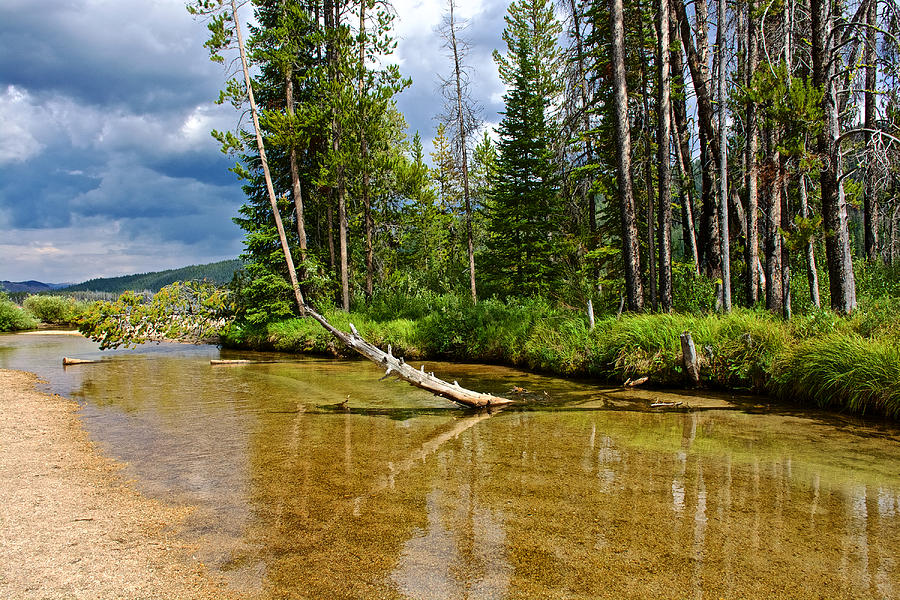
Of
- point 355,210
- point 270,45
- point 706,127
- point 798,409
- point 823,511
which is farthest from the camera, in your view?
point 355,210

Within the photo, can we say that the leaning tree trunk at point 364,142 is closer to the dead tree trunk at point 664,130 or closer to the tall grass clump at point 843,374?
the dead tree trunk at point 664,130

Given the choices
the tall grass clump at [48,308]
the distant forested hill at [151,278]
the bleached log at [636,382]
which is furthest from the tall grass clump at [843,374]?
the distant forested hill at [151,278]

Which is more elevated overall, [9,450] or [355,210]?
[355,210]

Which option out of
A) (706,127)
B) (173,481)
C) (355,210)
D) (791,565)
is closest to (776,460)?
(791,565)

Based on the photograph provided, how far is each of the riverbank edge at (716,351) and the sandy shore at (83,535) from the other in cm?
799

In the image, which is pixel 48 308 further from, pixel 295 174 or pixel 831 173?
pixel 831 173

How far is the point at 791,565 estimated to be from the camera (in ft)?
10.2

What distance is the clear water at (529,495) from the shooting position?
300cm

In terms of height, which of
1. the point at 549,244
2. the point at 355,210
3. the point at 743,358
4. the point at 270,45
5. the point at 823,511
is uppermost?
the point at 270,45

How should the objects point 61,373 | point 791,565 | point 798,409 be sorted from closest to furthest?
point 791,565 < point 798,409 < point 61,373

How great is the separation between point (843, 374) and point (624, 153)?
7.05m

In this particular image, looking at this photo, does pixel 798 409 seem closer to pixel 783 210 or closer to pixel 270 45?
pixel 783 210

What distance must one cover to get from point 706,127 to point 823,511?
43.6 feet

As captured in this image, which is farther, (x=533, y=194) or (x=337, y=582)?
(x=533, y=194)
